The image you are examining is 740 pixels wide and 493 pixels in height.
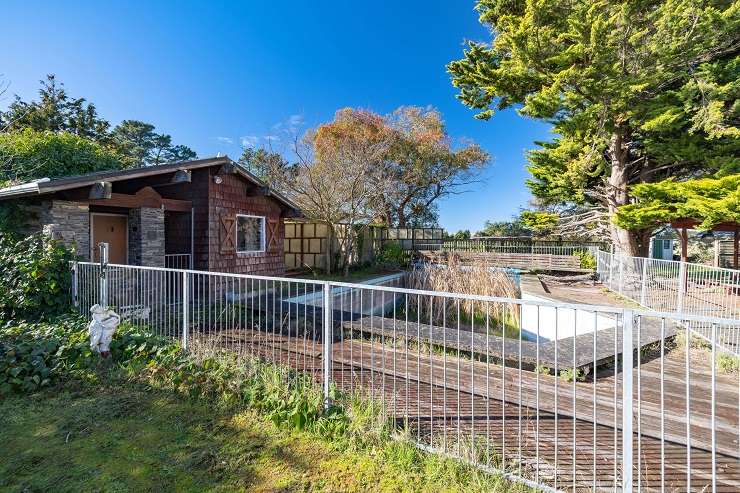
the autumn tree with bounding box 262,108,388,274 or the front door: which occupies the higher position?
the autumn tree with bounding box 262,108,388,274

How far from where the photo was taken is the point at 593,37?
9.59 meters

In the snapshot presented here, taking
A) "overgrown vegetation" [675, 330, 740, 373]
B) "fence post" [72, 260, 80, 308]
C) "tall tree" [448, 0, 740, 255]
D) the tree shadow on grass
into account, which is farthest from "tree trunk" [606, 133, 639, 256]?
"fence post" [72, 260, 80, 308]

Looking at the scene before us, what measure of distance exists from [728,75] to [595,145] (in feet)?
11.7

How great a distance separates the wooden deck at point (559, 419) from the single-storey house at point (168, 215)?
482 cm

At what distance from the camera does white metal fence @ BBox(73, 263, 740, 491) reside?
211 cm

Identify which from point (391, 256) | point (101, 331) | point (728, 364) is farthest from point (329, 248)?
point (728, 364)

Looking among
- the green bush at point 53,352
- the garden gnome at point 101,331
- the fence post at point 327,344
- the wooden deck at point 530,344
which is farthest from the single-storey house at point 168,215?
the fence post at point 327,344

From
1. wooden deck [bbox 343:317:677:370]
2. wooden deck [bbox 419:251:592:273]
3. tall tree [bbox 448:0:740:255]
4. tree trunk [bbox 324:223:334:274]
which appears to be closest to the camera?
wooden deck [bbox 343:317:677:370]

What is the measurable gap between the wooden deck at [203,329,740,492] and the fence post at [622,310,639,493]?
1.9 inches

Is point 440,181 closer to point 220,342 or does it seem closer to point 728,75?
point 728,75

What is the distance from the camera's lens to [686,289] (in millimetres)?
6656

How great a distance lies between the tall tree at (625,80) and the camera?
9.42m

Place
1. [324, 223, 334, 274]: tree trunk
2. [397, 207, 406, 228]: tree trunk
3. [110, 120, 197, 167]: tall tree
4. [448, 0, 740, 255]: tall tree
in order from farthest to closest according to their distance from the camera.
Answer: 1. [110, 120, 197, 167]: tall tree
2. [397, 207, 406, 228]: tree trunk
3. [324, 223, 334, 274]: tree trunk
4. [448, 0, 740, 255]: tall tree

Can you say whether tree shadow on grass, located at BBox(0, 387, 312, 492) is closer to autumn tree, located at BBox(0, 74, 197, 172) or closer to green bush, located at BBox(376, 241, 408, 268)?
green bush, located at BBox(376, 241, 408, 268)
